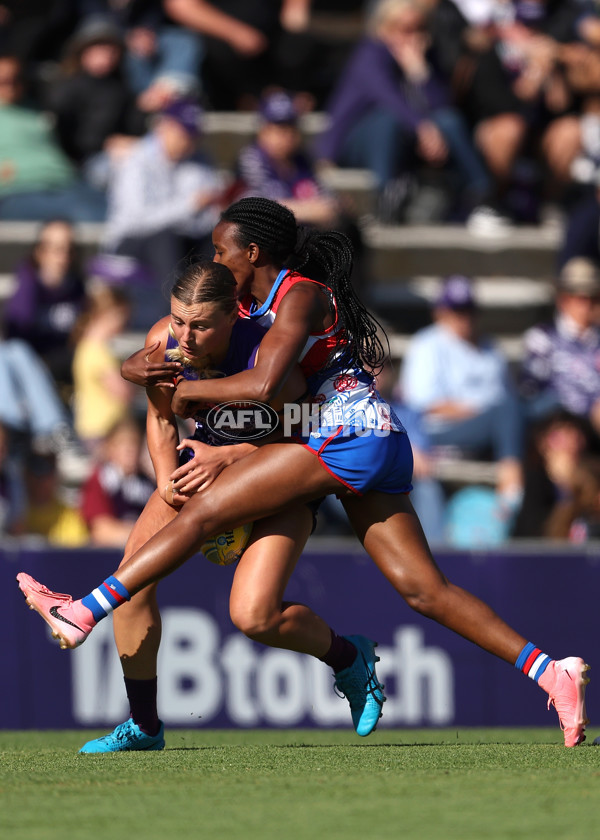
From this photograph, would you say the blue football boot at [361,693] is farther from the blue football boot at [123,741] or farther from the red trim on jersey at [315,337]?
the red trim on jersey at [315,337]

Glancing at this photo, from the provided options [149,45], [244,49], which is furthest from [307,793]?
[244,49]

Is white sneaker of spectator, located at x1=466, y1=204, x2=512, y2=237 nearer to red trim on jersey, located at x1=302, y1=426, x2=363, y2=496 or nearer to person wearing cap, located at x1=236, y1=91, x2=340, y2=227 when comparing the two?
person wearing cap, located at x1=236, y1=91, x2=340, y2=227

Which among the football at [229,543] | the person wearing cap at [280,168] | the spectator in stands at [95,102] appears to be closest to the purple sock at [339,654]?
A: the football at [229,543]

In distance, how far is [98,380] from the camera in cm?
879

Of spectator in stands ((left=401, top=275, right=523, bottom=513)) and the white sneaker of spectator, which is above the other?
the white sneaker of spectator

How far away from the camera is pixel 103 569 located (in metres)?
7.28

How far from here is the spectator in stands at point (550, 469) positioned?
845 cm

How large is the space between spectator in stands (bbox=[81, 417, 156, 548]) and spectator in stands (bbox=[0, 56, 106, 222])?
275 cm

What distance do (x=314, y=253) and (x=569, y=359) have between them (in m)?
4.96

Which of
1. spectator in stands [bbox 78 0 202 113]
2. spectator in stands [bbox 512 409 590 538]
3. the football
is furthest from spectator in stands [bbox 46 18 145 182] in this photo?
the football

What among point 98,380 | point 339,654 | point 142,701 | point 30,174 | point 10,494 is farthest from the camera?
point 30,174

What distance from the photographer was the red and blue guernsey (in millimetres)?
4637

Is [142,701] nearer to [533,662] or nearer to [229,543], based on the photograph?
[229,543]

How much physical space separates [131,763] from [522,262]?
7866mm
